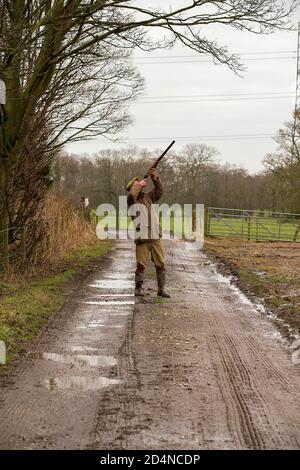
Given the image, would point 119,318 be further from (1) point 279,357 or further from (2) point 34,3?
(2) point 34,3

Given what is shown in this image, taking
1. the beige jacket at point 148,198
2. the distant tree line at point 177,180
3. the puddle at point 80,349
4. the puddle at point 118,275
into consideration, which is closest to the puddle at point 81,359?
the puddle at point 80,349

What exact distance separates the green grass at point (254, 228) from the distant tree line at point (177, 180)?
67.4ft

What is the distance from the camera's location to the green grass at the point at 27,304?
7.45m

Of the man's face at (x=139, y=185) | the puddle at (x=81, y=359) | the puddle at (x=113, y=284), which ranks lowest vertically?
the puddle at (x=113, y=284)

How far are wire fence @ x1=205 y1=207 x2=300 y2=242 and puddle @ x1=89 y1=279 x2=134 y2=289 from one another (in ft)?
60.6

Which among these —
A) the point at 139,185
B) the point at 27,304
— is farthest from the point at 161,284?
the point at 27,304

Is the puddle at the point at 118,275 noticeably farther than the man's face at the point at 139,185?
Yes

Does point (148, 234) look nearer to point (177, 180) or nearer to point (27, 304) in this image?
point (27, 304)

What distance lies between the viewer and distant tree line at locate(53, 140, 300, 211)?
56250 mm

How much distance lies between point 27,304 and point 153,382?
409 cm

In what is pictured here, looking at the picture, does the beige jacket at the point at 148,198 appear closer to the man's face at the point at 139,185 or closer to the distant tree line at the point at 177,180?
→ the man's face at the point at 139,185

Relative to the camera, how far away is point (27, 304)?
30.7 ft

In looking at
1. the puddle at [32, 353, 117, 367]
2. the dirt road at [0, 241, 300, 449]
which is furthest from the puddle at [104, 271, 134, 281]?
the puddle at [32, 353, 117, 367]

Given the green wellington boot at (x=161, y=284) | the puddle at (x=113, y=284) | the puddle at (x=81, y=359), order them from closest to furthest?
the puddle at (x=81, y=359) < the green wellington boot at (x=161, y=284) < the puddle at (x=113, y=284)
